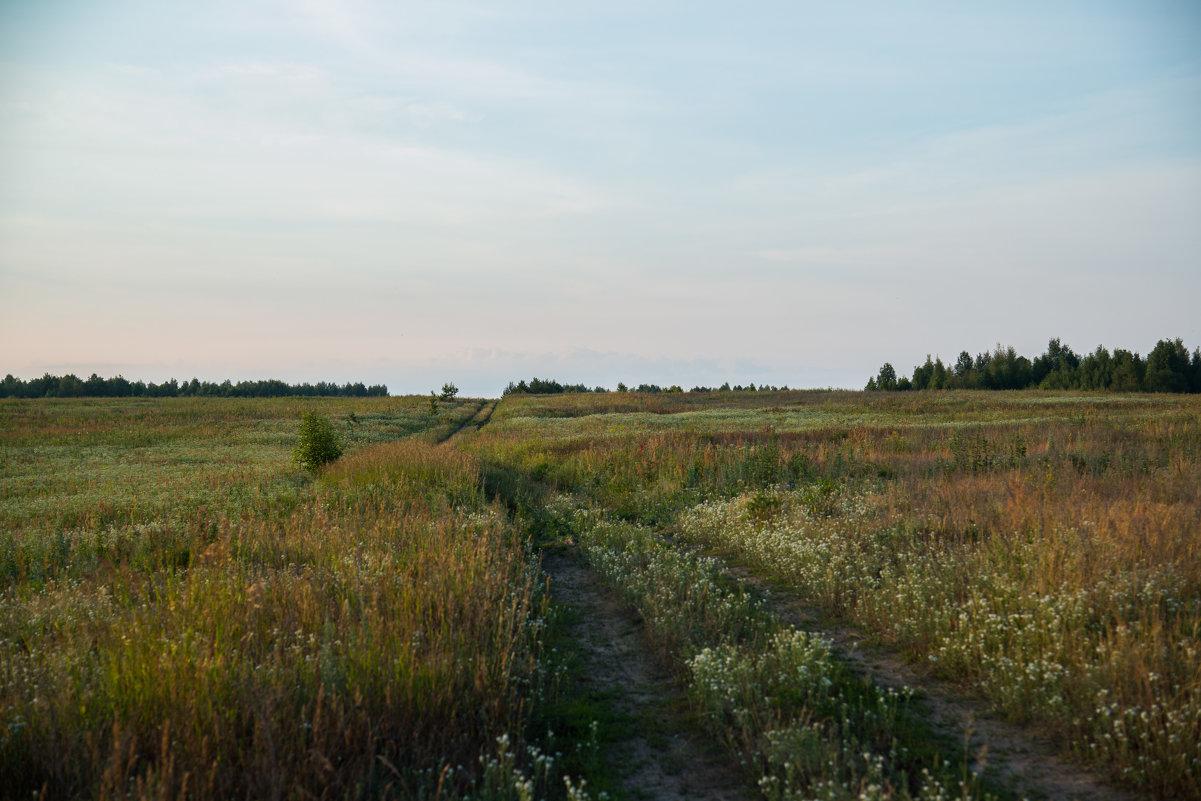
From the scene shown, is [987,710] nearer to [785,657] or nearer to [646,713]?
[785,657]

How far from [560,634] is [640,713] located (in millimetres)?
2024

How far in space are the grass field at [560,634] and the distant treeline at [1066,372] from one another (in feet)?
241

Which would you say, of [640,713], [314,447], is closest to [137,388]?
[314,447]

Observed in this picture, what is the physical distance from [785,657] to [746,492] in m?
8.86

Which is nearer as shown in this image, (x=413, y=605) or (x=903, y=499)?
(x=413, y=605)

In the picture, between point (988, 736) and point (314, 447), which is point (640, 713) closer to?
point (988, 736)

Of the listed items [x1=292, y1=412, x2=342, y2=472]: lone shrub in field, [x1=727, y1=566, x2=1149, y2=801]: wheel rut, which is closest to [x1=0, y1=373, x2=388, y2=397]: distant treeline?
[x1=292, y1=412, x2=342, y2=472]: lone shrub in field

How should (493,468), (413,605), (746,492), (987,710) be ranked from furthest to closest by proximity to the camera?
(493,468) < (746,492) < (413,605) < (987,710)

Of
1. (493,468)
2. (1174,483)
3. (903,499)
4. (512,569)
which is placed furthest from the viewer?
(493,468)

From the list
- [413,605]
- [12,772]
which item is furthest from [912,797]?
[12,772]

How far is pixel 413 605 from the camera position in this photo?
6340mm

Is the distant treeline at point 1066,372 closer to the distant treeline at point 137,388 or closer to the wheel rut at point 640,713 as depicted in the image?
the wheel rut at point 640,713


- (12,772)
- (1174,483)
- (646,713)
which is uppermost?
(1174,483)

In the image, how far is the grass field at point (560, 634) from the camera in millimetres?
4152
